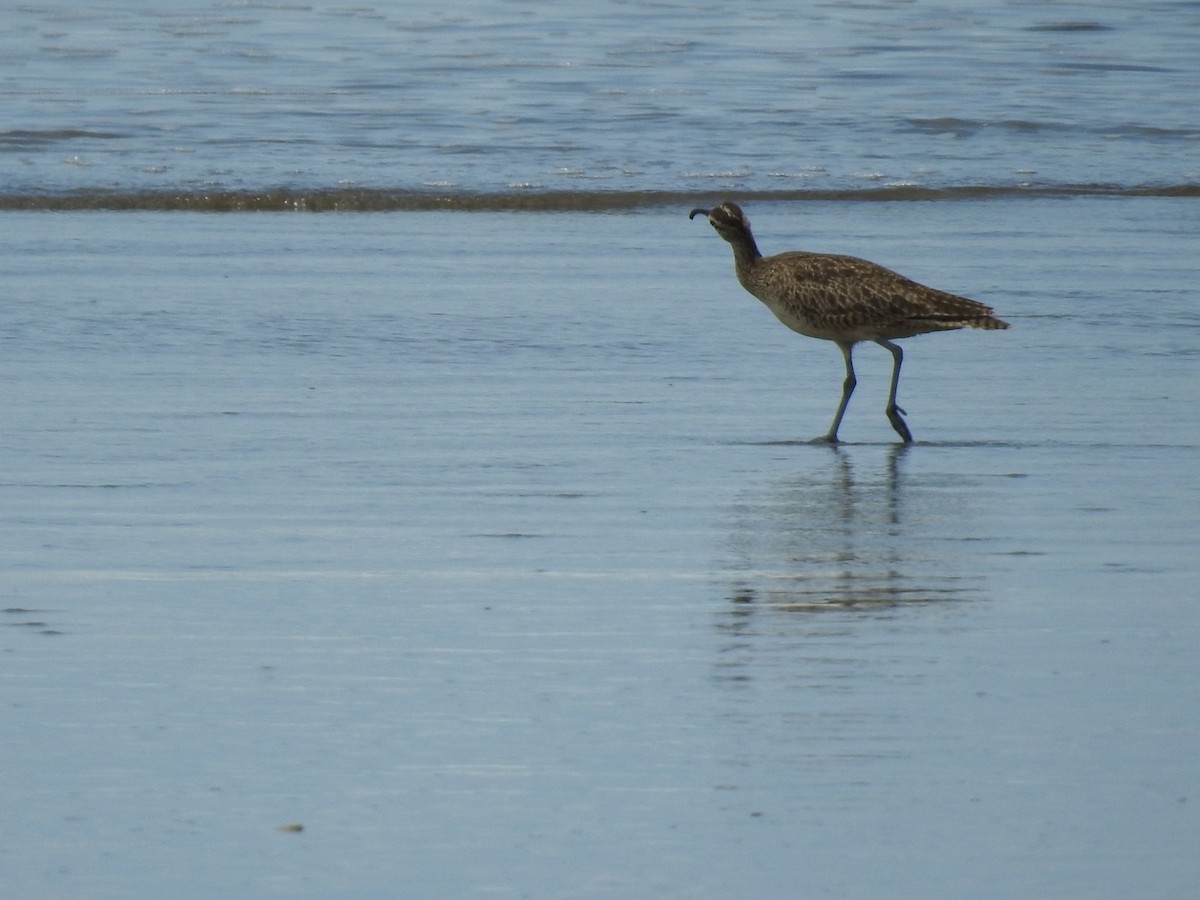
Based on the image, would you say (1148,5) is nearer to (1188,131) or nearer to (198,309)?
(1188,131)

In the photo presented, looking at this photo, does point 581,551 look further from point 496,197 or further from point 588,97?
point 588,97

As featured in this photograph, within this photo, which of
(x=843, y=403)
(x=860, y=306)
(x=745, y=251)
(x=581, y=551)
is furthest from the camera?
(x=745, y=251)

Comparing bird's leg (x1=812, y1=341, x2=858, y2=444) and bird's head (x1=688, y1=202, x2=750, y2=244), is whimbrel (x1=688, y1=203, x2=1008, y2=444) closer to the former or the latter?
bird's leg (x1=812, y1=341, x2=858, y2=444)

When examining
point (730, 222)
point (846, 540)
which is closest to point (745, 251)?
point (730, 222)

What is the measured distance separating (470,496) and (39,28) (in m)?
19.7

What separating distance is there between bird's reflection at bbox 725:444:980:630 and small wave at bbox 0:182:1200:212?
24.8 ft

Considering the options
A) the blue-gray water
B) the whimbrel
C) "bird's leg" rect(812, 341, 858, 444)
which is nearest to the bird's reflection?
the blue-gray water

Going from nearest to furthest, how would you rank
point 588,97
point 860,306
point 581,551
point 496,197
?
point 581,551
point 860,306
point 496,197
point 588,97

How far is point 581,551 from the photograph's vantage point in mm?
5945

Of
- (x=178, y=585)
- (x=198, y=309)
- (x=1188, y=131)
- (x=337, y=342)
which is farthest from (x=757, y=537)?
(x=1188, y=131)

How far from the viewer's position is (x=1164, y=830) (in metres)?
3.85

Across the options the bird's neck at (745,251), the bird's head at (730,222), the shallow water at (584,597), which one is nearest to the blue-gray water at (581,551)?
the shallow water at (584,597)

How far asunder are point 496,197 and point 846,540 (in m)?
9.10

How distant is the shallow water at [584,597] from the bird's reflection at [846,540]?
0.02 meters
